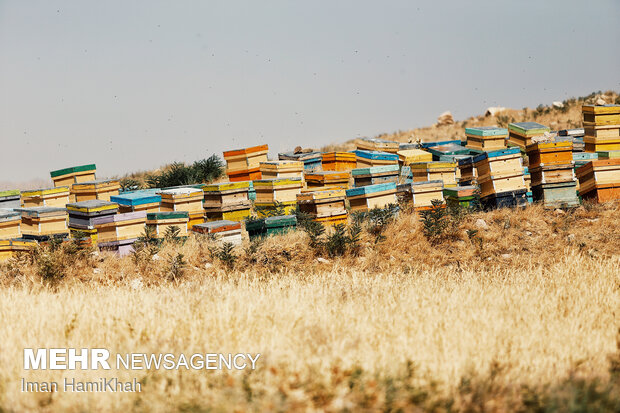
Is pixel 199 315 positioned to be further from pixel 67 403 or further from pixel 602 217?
pixel 602 217

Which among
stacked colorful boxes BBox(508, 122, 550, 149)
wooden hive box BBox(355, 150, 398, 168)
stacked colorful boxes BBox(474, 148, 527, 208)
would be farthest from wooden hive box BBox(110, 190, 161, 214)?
stacked colorful boxes BBox(508, 122, 550, 149)

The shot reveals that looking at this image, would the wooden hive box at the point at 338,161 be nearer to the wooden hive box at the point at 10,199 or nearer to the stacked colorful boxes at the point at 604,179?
the stacked colorful boxes at the point at 604,179

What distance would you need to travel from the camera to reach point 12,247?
15805mm

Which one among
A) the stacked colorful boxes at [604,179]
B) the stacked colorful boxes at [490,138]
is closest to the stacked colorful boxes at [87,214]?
the stacked colorful boxes at [604,179]

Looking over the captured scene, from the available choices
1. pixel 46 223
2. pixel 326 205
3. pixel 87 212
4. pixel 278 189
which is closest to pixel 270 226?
pixel 326 205

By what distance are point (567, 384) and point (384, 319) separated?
8.71 feet

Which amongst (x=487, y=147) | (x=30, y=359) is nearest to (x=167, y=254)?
(x=30, y=359)

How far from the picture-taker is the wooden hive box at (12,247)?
1559 centimetres

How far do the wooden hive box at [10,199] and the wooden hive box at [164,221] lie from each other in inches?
316

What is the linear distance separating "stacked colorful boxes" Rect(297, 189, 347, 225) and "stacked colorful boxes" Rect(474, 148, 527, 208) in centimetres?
401

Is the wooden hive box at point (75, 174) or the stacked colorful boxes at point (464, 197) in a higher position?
the wooden hive box at point (75, 174)

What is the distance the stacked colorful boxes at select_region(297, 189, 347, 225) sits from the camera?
15328 millimetres

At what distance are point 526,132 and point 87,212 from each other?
57.7 feet

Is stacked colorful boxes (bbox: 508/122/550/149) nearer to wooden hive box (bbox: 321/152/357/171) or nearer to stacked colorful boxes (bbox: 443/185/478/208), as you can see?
wooden hive box (bbox: 321/152/357/171)
